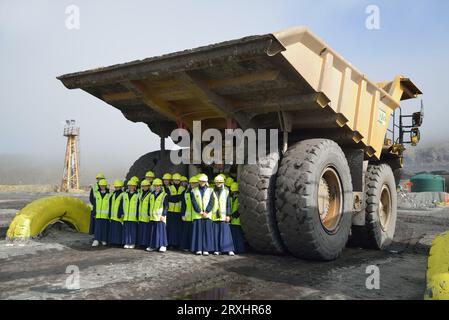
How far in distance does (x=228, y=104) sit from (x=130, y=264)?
113 inches

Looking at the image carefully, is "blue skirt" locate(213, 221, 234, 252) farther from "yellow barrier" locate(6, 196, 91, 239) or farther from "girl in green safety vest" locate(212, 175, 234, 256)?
"yellow barrier" locate(6, 196, 91, 239)

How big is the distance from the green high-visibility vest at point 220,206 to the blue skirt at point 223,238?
0.35 ft

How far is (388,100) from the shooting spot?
26.7 ft

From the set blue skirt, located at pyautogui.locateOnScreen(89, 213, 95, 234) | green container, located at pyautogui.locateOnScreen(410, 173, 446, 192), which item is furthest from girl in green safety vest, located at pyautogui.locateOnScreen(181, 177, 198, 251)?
green container, located at pyautogui.locateOnScreen(410, 173, 446, 192)

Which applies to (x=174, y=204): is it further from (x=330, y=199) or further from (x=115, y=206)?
(x=330, y=199)

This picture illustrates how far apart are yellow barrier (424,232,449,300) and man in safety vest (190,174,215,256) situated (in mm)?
3350

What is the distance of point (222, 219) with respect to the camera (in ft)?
22.4

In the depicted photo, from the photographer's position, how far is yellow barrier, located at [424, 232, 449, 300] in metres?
3.55

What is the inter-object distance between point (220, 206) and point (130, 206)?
68.3 inches

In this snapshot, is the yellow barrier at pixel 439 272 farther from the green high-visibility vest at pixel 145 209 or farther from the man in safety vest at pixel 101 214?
the man in safety vest at pixel 101 214

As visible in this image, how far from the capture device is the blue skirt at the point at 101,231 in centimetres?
756

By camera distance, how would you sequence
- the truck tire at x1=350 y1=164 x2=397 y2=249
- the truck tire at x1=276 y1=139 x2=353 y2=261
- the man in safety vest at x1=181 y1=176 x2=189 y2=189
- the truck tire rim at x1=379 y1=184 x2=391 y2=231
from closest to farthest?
the truck tire at x1=276 y1=139 x2=353 y2=261 → the man in safety vest at x1=181 y1=176 x2=189 y2=189 → the truck tire at x1=350 y1=164 x2=397 y2=249 → the truck tire rim at x1=379 y1=184 x2=391 y2=231

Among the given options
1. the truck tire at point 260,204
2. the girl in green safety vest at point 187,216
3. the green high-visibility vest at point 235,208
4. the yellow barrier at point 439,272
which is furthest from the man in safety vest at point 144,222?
the yellow barrier at point 439,272
